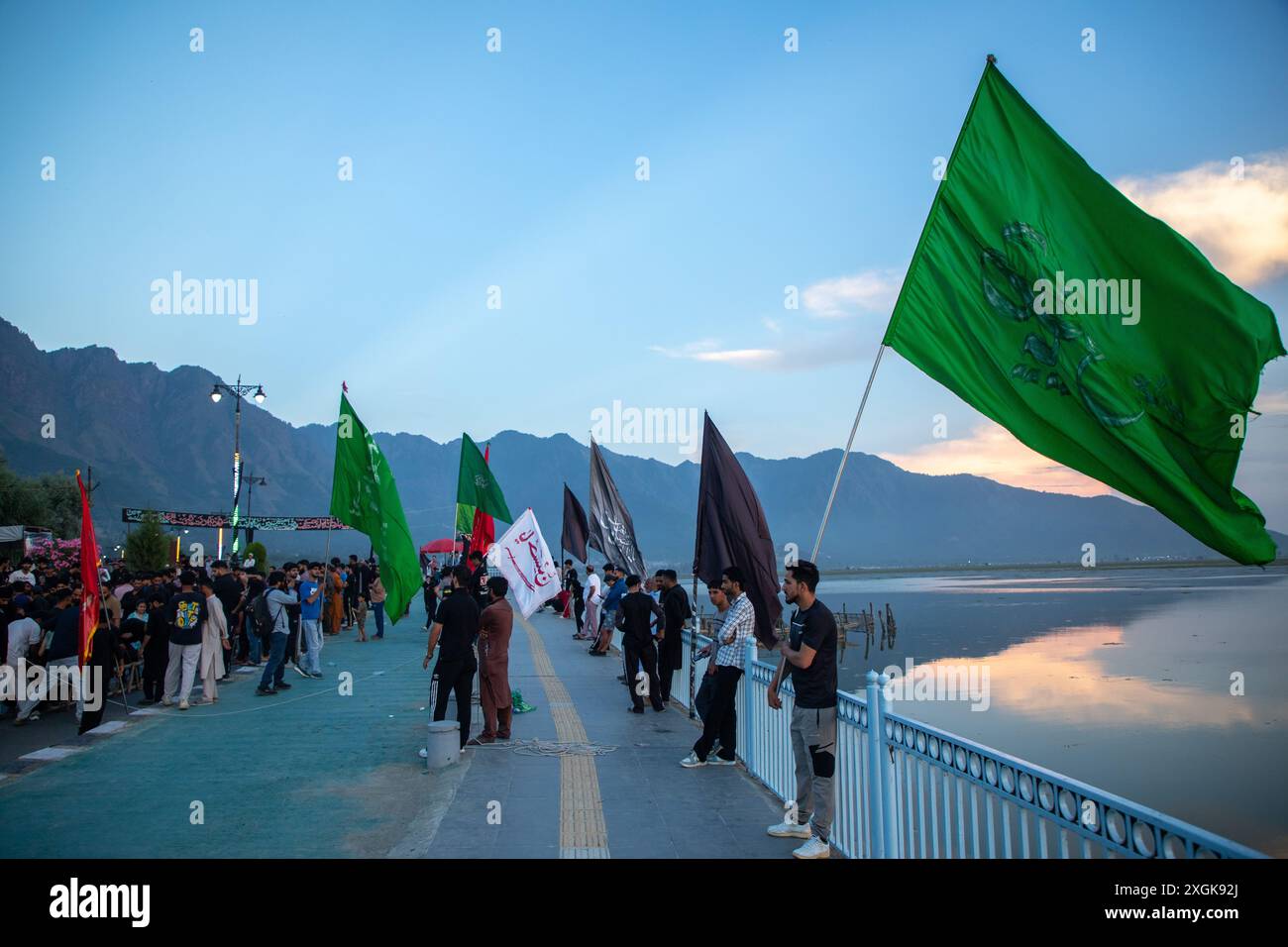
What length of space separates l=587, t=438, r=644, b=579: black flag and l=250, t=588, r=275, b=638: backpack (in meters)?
5.79

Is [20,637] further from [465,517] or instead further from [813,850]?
[813,850]

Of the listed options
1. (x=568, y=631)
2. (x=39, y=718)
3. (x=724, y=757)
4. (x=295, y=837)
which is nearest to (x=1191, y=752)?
(x=724, y=757)

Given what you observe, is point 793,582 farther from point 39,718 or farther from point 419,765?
point 39,718

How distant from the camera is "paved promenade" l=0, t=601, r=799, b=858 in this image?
6156mm

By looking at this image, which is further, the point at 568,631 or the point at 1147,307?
the point at 568,631

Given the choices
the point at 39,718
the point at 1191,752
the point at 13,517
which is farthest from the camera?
the point at 13,517

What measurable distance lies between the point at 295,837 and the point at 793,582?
4.16 m

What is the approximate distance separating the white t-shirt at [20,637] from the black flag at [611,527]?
793cm

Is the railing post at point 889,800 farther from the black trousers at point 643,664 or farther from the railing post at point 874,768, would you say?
the black trousers at point 643,664

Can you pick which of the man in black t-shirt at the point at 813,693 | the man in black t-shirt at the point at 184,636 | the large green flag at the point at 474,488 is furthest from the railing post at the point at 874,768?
the large green flag at the point at 474,488

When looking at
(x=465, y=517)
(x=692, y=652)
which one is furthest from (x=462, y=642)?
(x=465, y=517)

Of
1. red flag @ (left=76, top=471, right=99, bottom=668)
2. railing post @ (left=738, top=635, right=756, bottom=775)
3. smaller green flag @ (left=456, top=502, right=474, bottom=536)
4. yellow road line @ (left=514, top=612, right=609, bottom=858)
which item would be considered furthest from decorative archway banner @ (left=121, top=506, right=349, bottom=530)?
railing post @ (left=738, top=635, right=756, bottom=775)
